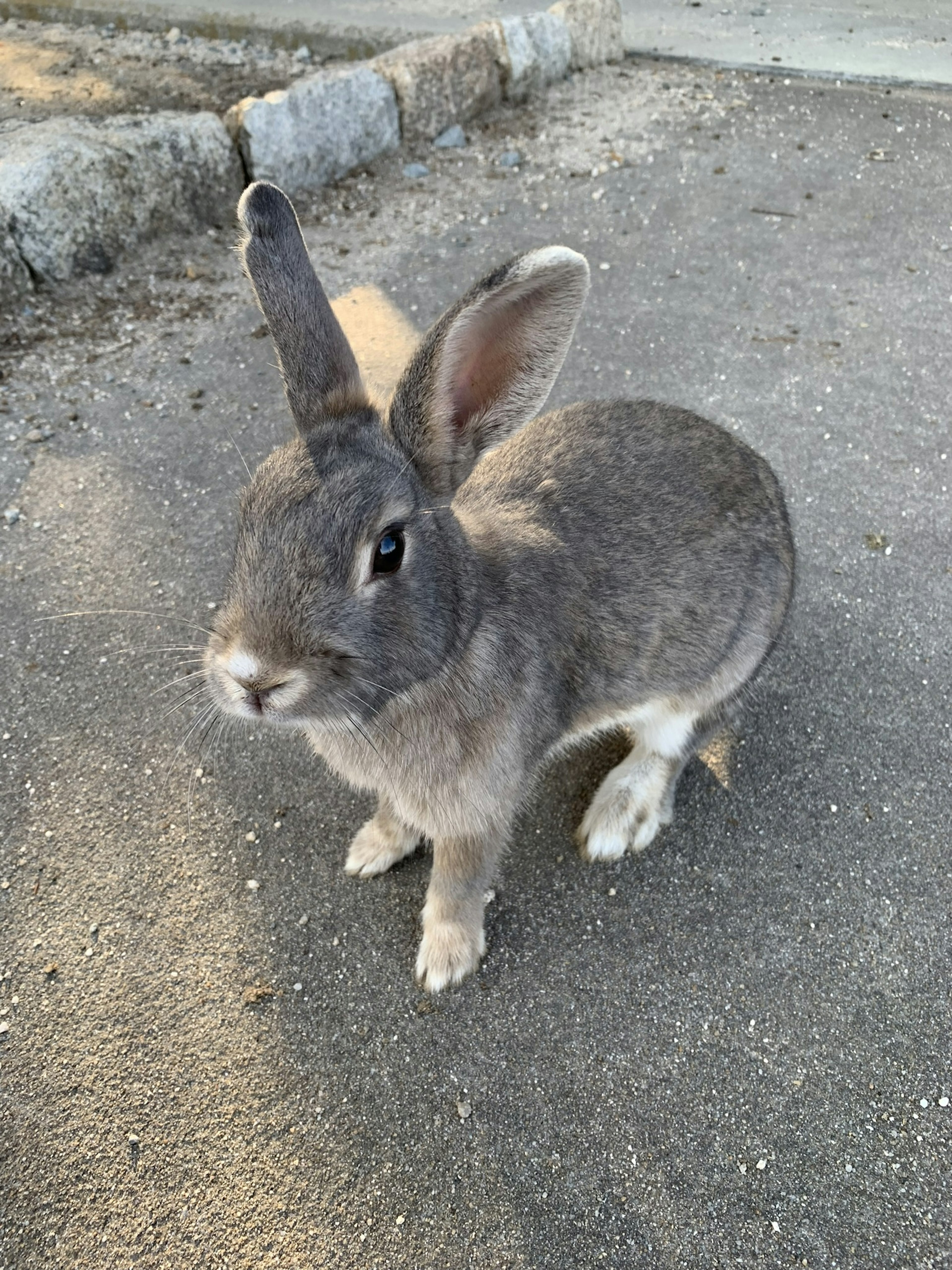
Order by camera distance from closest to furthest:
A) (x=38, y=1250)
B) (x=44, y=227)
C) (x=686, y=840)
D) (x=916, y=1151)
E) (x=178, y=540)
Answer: (x=38, y=1250), (x=916, y=1151), (x=686, y=840), (x=178, y=540), (x=44, y=227)

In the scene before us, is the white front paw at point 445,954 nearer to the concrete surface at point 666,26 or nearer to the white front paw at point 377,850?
the white front paw at point 377,850

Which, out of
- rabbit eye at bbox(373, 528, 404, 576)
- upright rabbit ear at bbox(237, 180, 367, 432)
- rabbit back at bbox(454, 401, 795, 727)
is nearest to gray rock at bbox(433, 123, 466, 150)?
rabbit back at bbox(454, 401, 795, 727)

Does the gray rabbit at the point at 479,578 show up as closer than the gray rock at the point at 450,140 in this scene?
Yes

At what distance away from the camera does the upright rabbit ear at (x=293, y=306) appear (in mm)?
2102

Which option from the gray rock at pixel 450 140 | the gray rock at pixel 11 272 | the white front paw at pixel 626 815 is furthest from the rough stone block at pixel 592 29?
the white front paw at pixel 626 815

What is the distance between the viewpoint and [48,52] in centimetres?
694

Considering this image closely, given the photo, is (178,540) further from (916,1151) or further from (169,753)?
(916,1151)

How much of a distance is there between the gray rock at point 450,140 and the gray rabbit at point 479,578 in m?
4.18

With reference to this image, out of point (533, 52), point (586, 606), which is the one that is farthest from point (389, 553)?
point (533, 52)

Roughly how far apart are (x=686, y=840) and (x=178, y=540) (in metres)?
2.51

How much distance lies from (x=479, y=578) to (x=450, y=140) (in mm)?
5448

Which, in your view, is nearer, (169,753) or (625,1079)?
(625,1079)

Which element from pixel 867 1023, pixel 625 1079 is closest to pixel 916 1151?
pixel 867 1023

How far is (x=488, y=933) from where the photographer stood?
2834 mm
